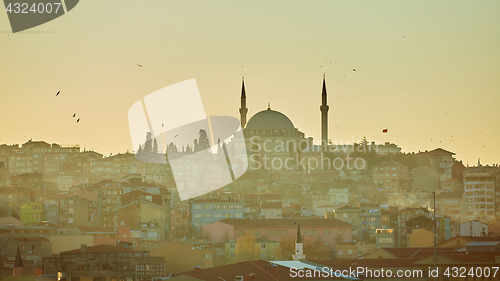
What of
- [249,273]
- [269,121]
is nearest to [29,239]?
[249,273]

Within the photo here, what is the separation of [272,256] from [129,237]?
599 cm

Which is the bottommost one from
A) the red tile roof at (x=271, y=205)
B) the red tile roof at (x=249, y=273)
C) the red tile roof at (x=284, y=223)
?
the red tile roof at (x=249, y=273)

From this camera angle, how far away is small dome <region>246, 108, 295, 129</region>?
98.2 metres

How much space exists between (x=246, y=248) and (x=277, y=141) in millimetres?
49123

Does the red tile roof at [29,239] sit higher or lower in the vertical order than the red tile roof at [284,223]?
lower

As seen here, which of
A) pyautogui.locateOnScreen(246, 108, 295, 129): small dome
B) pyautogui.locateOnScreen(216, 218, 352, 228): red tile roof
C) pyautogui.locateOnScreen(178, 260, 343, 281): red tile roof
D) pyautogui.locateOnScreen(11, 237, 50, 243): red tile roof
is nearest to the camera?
pyautogui.locateOnScreen(178, 260, 343, 281): red tile roof

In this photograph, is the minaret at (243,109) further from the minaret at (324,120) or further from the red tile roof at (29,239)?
the red tile roof at (29,239)

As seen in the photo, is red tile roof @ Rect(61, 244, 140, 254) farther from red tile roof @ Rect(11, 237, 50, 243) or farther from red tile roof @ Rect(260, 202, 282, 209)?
red tile roof @ Rect(260, 202, 282, 209)

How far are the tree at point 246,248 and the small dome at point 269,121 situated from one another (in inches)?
1939

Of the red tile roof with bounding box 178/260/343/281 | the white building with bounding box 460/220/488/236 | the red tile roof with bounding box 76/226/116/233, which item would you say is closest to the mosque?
the white building with bounding box 460/220/488/236

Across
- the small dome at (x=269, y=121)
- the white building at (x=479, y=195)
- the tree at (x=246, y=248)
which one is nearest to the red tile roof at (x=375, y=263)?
the tree at (x=246, y=248)

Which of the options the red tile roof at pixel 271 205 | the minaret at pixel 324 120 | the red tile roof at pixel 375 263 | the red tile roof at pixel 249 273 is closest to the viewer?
the red tile roof at pixel 249 273

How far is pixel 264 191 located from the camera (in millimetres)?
77375

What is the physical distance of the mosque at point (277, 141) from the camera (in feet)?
303
